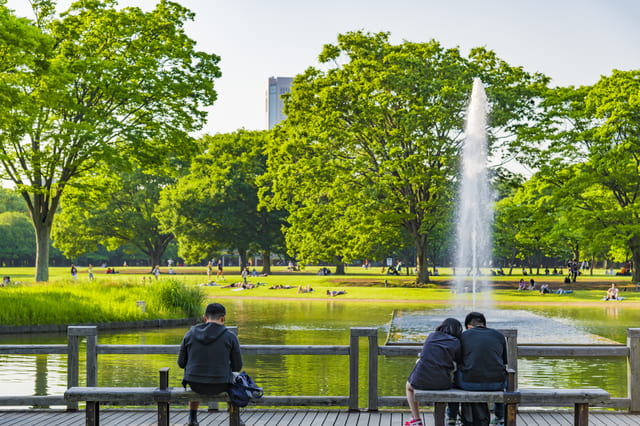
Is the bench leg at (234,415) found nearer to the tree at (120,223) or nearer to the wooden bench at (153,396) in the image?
the wooden bench at (153,396)

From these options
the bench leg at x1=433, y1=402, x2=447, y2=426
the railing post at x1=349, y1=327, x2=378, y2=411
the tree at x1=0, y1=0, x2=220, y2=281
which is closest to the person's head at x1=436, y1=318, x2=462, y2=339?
the bench leg at x1=433, y1=402, x2=447, y2=426

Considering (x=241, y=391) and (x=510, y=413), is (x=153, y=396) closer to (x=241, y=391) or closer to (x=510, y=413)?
(x=241, y=391)

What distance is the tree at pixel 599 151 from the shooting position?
163ft

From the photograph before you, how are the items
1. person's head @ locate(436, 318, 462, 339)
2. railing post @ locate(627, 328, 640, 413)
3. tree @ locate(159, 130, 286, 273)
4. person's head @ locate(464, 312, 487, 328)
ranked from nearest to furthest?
person's head @ locate(436, 318, 462, 339) → person's head @ locate(464, 312, 487, 328) → railing post @ locate(627, 328, 640, 413) → tree @ locate(159, 130, 286, 273)

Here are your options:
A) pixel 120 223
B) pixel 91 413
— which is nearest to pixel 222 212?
pixel 120 223

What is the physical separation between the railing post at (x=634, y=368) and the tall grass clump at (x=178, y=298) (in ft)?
67.8

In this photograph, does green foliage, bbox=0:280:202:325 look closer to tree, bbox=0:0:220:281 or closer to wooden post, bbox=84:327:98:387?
tree, bbox=0:0:220:281

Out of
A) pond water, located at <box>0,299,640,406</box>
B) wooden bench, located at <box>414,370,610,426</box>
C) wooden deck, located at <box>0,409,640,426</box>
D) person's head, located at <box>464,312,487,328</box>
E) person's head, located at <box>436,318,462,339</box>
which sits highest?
person's head, located at <box>464,312,487,328</box>

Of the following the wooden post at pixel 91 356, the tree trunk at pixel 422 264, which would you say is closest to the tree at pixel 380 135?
the tree trunk at pixel 422 264

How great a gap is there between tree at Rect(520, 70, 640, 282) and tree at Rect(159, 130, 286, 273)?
32057mm

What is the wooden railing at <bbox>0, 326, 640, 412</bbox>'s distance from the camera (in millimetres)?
9180

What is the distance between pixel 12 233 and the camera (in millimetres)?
113625

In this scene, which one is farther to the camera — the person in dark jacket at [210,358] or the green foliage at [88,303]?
the green foliage at [88,303]

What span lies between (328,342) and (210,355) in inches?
521
